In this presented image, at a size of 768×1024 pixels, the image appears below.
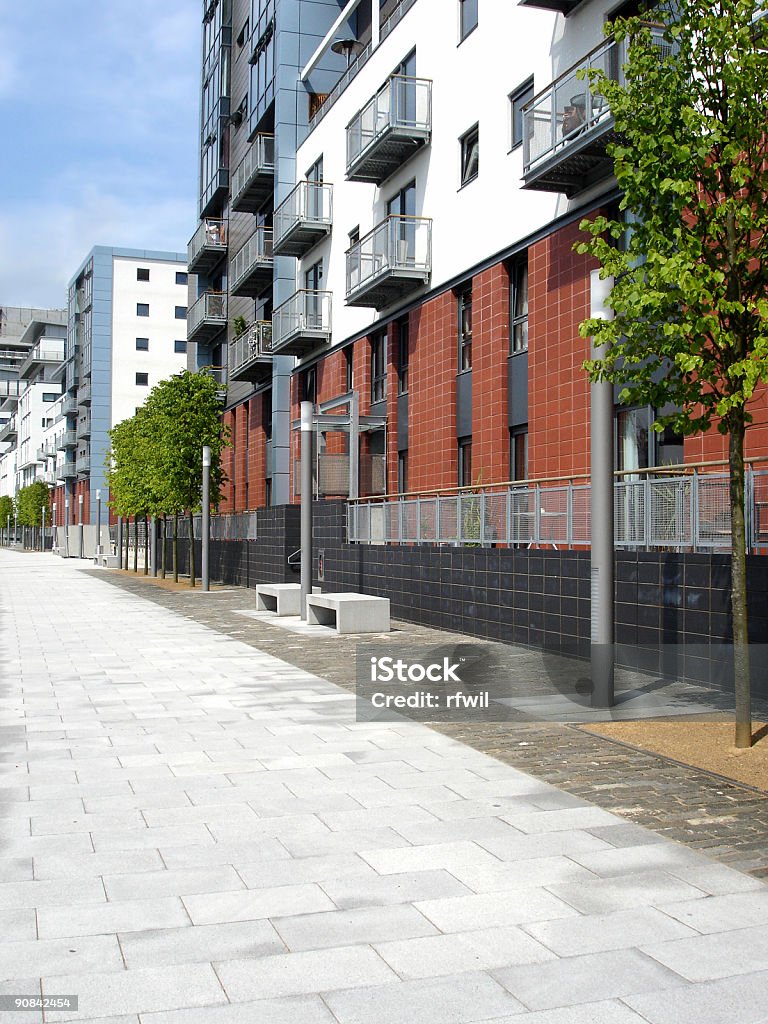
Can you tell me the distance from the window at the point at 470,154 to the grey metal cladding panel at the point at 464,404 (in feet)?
13.0

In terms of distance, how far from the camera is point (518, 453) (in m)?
19.5

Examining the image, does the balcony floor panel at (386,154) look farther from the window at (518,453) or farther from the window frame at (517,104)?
the window at (518,453)

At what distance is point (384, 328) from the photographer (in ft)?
85.0

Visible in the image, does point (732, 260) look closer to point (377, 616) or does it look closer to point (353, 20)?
point (377, 616)

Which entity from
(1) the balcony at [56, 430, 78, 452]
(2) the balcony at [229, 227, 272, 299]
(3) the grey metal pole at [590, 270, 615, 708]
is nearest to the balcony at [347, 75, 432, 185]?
(2) the balcony at [229, 227, 272, 299]

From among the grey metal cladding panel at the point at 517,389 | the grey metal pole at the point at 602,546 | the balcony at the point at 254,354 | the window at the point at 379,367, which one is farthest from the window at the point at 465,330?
the grey metal pole at the point at 602,546

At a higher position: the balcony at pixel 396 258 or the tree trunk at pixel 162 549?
the balcony at pixel 396 258

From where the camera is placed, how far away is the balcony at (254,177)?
33250 mm

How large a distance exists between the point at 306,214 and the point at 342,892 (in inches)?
1068

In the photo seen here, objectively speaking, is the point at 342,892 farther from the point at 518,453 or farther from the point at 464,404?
the point at 464,404

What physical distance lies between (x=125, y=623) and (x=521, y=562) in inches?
318

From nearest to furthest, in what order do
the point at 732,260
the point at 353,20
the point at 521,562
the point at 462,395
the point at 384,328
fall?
1. the point at 732,260
2. the point at 521,562
3. the point at 462,395
4. the point at 384,328
5. the point at 353,20

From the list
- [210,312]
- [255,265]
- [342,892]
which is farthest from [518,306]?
[210,312]

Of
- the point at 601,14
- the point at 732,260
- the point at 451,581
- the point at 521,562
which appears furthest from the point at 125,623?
the point at 732,260
